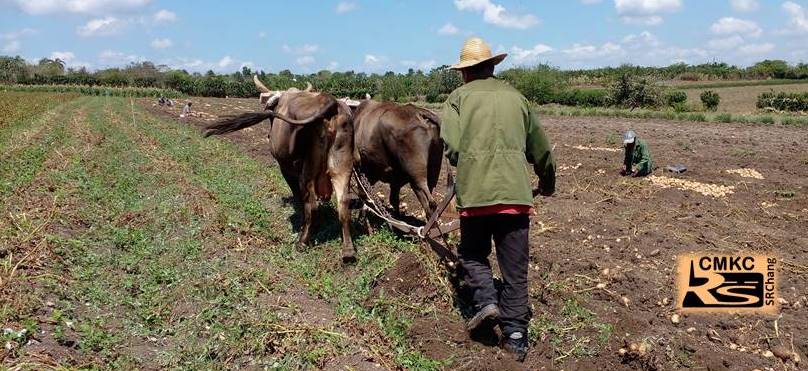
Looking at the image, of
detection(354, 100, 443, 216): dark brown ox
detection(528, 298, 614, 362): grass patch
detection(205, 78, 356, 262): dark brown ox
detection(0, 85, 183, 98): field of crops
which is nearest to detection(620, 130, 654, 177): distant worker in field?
detection(354, 100, 443, 216): dark brown ox

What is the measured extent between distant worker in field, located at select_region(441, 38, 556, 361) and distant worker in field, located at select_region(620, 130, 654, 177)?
6.87 meters

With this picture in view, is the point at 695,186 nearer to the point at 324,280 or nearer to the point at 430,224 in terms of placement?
the point at 430,224

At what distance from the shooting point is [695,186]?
9945mm

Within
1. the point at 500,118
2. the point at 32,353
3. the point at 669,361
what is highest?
the point at 500,118

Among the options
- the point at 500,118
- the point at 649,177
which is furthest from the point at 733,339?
the point at 649,177

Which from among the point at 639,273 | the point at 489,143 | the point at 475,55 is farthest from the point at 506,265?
the point at 639,273

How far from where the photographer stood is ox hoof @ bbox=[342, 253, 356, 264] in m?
5.95

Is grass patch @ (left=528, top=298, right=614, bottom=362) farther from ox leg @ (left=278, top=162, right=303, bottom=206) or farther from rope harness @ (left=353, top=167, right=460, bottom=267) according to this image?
ox leg @ (left=278, top=162, right=303, bottom=206)

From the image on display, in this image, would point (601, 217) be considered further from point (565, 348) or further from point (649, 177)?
point (565, 348)

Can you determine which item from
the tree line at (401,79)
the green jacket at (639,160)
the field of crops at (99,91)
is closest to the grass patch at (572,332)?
the green jacket at (639,160)

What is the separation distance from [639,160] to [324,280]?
24.7 ft

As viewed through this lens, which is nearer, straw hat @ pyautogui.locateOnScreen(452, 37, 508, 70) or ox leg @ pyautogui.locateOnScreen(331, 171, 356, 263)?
straw hat @ pyautogui.locateOnScreen(452, 37, 508, 70)

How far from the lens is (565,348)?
437 centimetres

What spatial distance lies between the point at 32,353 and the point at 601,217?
22.4ft
